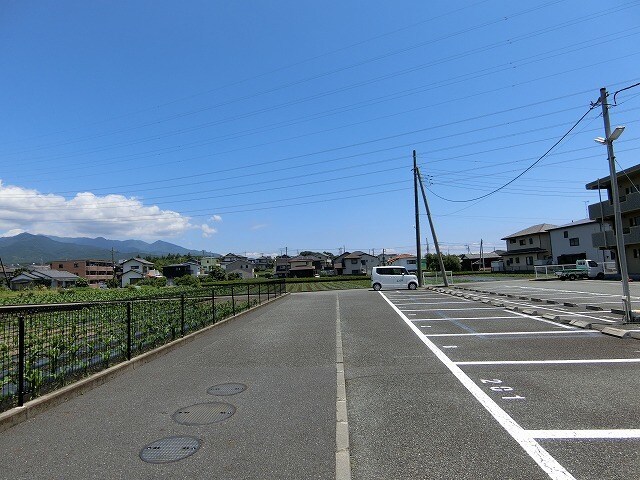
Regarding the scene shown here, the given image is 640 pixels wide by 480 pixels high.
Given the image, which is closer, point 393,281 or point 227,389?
point 227,389

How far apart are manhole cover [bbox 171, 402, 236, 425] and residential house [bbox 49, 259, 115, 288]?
364ft

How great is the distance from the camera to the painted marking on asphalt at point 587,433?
143 inches

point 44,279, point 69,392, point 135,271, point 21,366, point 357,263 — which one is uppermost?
point 135,271

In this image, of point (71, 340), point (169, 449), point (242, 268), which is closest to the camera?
point (169, 449)

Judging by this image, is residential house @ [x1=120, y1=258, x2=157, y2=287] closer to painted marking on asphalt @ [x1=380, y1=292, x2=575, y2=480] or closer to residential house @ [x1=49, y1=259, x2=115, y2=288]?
residential house @ [x1=49, y1=259, x2=115, y2=288]

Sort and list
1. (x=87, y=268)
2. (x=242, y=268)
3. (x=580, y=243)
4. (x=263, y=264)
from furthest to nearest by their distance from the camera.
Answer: (x=263, y=264)
(x=87, y=268)
(x=242, y=268)
(x=580, y=243)

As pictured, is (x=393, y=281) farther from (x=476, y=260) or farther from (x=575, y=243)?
(x=476, y=260)

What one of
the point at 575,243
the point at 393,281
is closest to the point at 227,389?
the point at 393,281

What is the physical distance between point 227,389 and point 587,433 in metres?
4.13

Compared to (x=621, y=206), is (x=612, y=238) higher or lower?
lower

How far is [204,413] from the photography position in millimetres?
4527

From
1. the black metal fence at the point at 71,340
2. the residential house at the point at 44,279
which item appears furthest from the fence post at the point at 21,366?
the residential house at the point at 44,279

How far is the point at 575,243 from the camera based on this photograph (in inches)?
1901

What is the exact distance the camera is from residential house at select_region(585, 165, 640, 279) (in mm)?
31438
